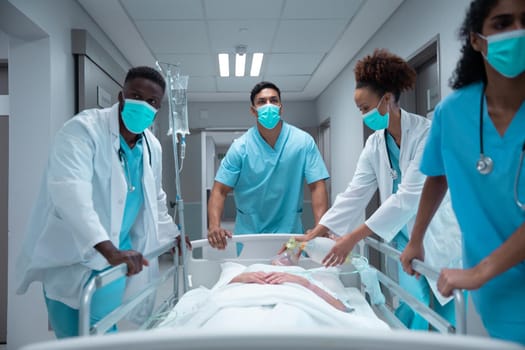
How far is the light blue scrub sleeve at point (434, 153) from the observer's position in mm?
1251

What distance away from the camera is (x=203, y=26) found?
3.60 metres

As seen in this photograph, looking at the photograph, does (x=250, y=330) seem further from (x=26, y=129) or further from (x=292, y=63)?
(x=292, y=63)

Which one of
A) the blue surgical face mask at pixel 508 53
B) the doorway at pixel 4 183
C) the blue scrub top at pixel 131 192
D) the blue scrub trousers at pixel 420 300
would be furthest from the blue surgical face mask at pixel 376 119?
the doorway at pixel 4 183

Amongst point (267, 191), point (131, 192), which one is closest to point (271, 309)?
point (131, 192)

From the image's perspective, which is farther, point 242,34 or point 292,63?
point 292,63

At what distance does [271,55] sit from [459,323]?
3.71m

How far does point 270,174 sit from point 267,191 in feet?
0.32

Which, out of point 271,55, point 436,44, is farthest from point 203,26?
point 436,44

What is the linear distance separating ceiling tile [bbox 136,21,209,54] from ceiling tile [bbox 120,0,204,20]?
13cm

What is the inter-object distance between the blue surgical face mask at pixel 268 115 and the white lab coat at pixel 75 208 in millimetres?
920

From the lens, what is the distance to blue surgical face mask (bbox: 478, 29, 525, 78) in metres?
1.02

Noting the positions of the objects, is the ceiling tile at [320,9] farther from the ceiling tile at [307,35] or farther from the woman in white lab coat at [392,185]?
the woman in white lab coat at [392,185]

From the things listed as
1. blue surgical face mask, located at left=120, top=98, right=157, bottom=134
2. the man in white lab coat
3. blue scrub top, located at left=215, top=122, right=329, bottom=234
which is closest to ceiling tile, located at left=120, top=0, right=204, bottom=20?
blue scrub top, located at left=215, top=122, right=329, bottom=234

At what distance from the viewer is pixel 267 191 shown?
2510 mm
